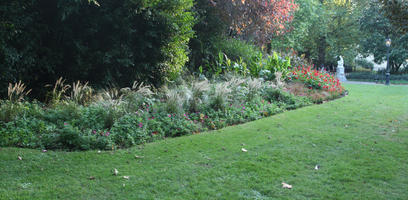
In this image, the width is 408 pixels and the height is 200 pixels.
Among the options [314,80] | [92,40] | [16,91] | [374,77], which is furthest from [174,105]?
[374,77]

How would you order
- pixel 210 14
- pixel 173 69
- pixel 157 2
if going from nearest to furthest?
pixel 157 2 < pixel 173 69 < pixel 210 14

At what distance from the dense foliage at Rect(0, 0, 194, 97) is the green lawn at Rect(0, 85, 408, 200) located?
322cm

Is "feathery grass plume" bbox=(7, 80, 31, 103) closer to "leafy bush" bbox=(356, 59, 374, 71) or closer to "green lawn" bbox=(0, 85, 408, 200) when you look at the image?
"green lawn" bbox=(0, 85, 408, 200)

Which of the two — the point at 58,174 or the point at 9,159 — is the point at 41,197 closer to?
the point at 58,174

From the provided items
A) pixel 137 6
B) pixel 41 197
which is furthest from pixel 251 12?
pixel 41 197

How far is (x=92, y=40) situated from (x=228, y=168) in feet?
17.5

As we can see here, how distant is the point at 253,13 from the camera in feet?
40.9

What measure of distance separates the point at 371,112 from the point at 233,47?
5630 mm

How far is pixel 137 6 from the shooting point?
7.75 m

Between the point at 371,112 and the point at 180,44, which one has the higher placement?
the point at 180,44

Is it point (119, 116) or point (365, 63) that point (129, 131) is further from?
point (365, 63)

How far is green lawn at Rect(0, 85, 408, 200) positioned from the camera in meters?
3.38

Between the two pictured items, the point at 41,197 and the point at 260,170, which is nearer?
the point at 41,197

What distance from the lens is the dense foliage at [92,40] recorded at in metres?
6.82
